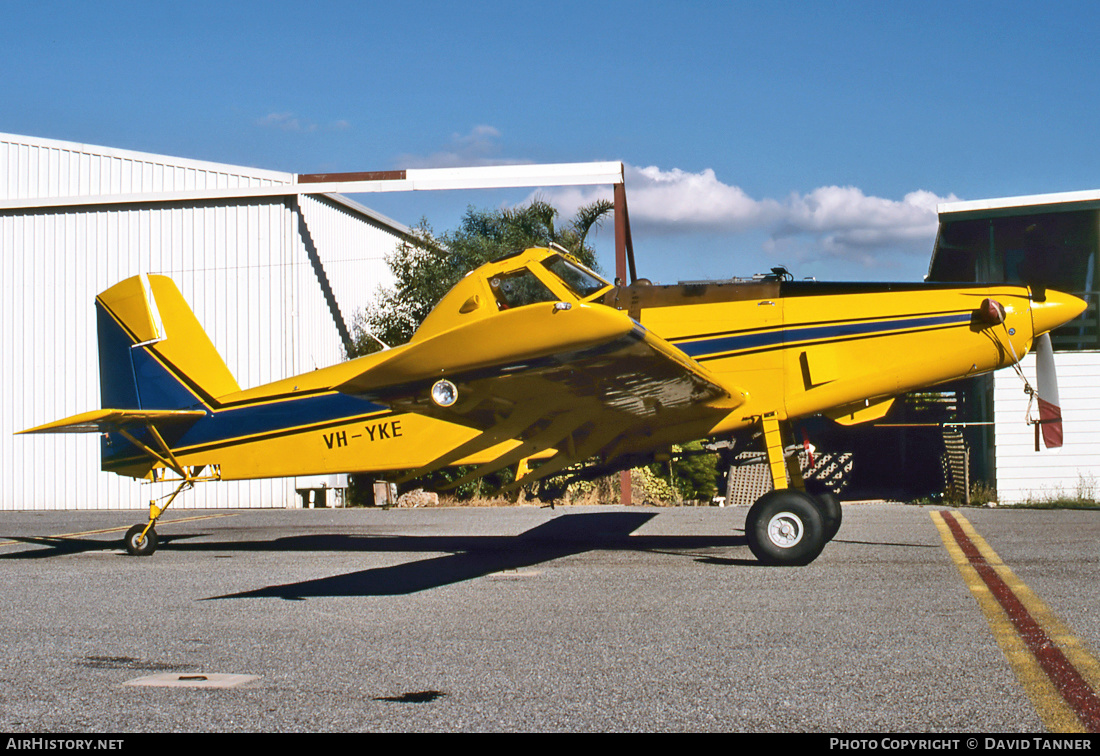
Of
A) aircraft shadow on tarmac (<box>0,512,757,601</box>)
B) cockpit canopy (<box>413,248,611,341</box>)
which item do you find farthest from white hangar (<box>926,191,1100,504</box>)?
cockpit canopy (<box>413,248,611,341</box>)

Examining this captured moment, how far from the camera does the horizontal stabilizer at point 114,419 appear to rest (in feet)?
28.6

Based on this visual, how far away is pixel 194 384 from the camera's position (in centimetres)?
974

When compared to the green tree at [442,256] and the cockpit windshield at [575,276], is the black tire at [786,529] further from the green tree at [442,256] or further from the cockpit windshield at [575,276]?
the green tree at [442,256]

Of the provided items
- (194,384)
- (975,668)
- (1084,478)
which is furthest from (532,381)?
(1084,478)

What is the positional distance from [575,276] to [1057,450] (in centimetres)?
1071

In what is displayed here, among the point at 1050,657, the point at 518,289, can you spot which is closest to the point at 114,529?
the point at 518,289

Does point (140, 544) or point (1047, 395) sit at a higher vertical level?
point (1047, 395)

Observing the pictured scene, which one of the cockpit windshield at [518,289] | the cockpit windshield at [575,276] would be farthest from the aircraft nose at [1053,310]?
the cockpit windshield at [518,289]

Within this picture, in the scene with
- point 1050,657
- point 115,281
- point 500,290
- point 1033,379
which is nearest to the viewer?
point 1050,657

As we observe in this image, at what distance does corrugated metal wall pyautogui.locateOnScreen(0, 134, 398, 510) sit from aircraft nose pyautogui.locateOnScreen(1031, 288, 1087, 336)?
13.6 metres

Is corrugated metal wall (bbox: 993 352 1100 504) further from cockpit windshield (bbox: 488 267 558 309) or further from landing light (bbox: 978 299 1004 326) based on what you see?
cockpit windshield (bbox: 488 267 558 309)

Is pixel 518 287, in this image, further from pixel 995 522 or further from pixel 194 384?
pixel 995 522

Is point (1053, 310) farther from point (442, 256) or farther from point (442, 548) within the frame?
point (442, 256)

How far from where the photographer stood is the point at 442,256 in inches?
771
